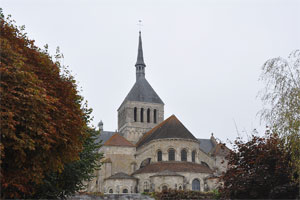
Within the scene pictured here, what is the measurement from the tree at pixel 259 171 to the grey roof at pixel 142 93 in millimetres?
40684

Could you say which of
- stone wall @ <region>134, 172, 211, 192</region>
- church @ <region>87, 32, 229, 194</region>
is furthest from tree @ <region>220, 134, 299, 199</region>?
stone wall @ <region>134, 172, 211, 192</region>

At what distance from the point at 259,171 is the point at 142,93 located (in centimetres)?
4395

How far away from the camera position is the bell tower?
5484 cm

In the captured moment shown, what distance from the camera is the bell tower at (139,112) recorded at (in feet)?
180

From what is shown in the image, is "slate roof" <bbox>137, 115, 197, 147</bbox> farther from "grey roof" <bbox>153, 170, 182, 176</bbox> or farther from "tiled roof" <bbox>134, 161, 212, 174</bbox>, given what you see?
"grey roof" <bbox>153, 170, 182, 176</bbox>

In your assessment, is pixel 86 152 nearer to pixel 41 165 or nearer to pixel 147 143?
pixel 41 165

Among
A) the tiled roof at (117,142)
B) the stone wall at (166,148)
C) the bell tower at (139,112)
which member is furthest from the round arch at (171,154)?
the bell tower at (139,112)

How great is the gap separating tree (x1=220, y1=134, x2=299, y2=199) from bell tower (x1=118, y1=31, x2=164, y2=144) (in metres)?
38.4

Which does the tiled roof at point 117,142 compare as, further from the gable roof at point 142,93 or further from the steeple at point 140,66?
the steeple at point 140,66

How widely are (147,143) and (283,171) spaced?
100 ft

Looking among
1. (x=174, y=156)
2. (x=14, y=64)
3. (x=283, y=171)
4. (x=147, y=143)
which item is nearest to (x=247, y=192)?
(x=283, y=171)

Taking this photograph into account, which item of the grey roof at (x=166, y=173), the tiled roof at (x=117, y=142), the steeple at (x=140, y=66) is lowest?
the grey roof at (x=166, y=173)

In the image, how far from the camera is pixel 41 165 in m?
12.0

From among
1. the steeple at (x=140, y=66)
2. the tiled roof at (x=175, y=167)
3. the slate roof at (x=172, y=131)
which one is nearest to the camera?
the tiled roof at (x=175, y=167)
